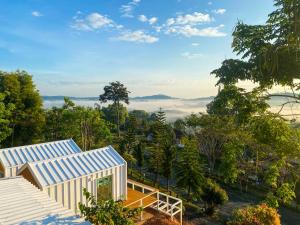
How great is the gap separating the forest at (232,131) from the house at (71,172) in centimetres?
701

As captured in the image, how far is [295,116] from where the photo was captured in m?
13.6

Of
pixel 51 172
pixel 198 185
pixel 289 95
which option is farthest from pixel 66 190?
pixel 198 185

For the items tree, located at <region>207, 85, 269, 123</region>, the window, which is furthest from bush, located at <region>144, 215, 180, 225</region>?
tree, located at <region>207, 85, 269, 123</region>

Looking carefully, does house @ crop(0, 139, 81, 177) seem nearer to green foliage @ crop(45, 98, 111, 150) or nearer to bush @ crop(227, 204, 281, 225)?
bush @ crop(227, 204, 281, 225)

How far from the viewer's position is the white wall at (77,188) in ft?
45.9

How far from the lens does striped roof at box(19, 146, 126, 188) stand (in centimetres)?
1391

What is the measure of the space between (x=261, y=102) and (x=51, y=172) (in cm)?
1139

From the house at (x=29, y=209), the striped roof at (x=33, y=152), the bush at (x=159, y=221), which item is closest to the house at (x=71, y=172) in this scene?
the striped roof at (x=33, y=152)

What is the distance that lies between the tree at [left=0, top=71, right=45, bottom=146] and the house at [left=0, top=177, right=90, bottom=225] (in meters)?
24.8

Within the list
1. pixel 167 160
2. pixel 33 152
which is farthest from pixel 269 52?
pixel 167 160

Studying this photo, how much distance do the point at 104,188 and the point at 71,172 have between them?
2.61 m

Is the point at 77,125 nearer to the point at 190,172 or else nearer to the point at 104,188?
the point at 190,172

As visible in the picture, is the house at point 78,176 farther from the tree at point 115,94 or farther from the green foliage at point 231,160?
the tree at point 115,94

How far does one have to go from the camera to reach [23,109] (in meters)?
34.4
